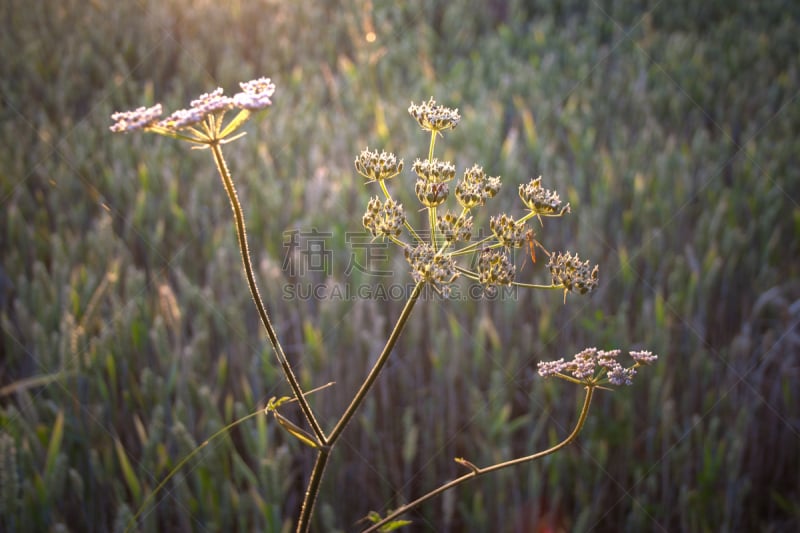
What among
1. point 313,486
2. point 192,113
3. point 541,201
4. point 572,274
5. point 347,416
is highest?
point 192,113

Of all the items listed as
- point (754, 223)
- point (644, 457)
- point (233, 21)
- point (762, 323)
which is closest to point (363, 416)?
point (644, 457)

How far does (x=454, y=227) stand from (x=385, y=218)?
109mm

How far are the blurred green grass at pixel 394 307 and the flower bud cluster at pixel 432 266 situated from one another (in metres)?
1.05

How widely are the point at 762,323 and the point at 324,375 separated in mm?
1940

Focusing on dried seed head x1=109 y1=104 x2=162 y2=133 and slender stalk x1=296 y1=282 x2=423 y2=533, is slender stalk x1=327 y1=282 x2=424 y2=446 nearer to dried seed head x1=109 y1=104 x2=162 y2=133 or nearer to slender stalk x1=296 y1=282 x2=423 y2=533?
slender stalk x1=296 y1=282 x2=423 y2=533

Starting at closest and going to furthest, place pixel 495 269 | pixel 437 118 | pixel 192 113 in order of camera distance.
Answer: pixel 192 113, pixel 495 269, pixel 437 118

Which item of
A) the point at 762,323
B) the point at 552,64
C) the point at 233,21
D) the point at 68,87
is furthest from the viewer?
the point at 233,21

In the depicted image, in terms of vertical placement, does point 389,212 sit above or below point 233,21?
below

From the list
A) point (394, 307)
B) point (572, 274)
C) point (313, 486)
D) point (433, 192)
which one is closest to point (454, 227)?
point (433, 192)

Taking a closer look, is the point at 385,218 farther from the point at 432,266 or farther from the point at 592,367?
the point at 592,367

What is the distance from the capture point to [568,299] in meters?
3.00

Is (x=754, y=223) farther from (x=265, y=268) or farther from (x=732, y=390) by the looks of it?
(x=265, y=268)

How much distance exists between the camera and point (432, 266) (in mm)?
1052

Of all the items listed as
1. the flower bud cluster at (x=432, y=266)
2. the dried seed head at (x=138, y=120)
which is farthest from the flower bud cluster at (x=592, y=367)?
the dried seed head at (x=138, y=120)
